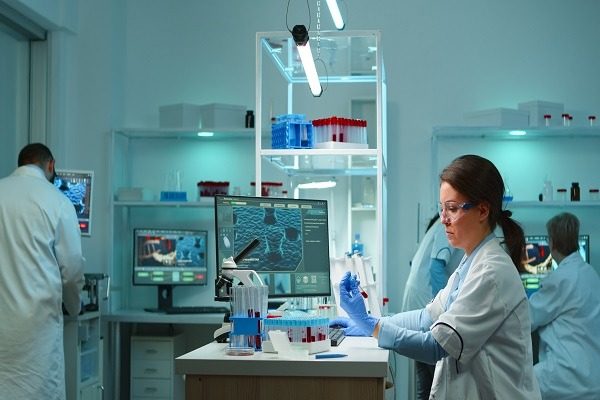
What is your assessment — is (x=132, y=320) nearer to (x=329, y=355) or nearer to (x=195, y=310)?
(x=195, y=310)

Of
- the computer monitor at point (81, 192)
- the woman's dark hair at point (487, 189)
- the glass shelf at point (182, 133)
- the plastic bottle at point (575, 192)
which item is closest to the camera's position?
the woman's dark hair at point (487, 189)

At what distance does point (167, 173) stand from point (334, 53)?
1996mm

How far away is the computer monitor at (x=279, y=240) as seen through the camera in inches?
121

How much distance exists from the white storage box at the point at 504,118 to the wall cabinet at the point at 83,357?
2.68 m

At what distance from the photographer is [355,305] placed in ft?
8.55

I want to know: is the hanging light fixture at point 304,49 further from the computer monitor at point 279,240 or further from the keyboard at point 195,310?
the keyboard at point 195,310

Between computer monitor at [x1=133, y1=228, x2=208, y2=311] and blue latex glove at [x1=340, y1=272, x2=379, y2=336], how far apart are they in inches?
120

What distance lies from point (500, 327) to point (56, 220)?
252 centimetres

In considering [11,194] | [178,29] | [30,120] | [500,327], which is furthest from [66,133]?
[500,327]

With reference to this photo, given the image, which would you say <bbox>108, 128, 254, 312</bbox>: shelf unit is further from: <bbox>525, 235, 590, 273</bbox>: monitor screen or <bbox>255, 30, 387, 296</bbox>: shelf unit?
<bbox>525, 235, 590, 273</bbox>: monitor screen

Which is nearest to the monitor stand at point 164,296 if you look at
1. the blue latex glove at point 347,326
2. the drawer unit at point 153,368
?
the drawer unit at point 153,368

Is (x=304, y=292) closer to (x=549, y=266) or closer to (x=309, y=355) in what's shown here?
(x=309, y=355)

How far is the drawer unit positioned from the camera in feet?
17.7

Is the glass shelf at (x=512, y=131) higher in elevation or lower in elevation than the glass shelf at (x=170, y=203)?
higher
